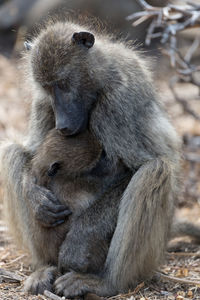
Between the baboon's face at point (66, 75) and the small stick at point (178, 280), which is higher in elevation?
the baboon's face at point (66, 75)

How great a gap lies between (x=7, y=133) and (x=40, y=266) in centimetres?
322

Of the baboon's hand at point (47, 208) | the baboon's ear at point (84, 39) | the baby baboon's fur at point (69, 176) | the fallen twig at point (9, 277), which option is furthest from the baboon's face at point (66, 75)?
the fallen twig at point (9, 277)

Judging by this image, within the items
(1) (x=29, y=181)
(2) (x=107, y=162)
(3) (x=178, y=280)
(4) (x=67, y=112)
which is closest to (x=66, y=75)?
(4) (x=67, y=112)

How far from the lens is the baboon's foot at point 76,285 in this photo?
150 inches

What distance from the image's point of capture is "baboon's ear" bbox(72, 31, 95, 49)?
3.97 m

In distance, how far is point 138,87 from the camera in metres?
4.16

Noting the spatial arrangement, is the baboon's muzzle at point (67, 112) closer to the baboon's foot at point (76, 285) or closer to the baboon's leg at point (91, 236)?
the baboon's leg at point (91, 236)

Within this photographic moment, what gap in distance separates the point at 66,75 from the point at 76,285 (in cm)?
157

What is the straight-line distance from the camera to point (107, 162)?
3994 mm

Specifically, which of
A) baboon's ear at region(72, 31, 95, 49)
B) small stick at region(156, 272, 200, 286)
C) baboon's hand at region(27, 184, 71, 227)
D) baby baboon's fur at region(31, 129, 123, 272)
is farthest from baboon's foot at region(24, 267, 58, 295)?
baboon's ear at region(72, 31, 95, 49)

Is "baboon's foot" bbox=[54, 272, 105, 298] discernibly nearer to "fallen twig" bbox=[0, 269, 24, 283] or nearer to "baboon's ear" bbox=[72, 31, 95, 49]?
"fallen twig" bbox=[0, 269, 24, 283]

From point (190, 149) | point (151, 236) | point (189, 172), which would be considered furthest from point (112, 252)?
point (190, 149)

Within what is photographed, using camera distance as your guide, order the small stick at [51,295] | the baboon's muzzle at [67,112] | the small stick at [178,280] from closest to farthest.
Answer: the small stick at [51,295] < the baboon's muzzle at [67,112] < the small stick at [178,280]

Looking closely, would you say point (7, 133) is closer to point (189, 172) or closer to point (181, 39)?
point (189, 172)
